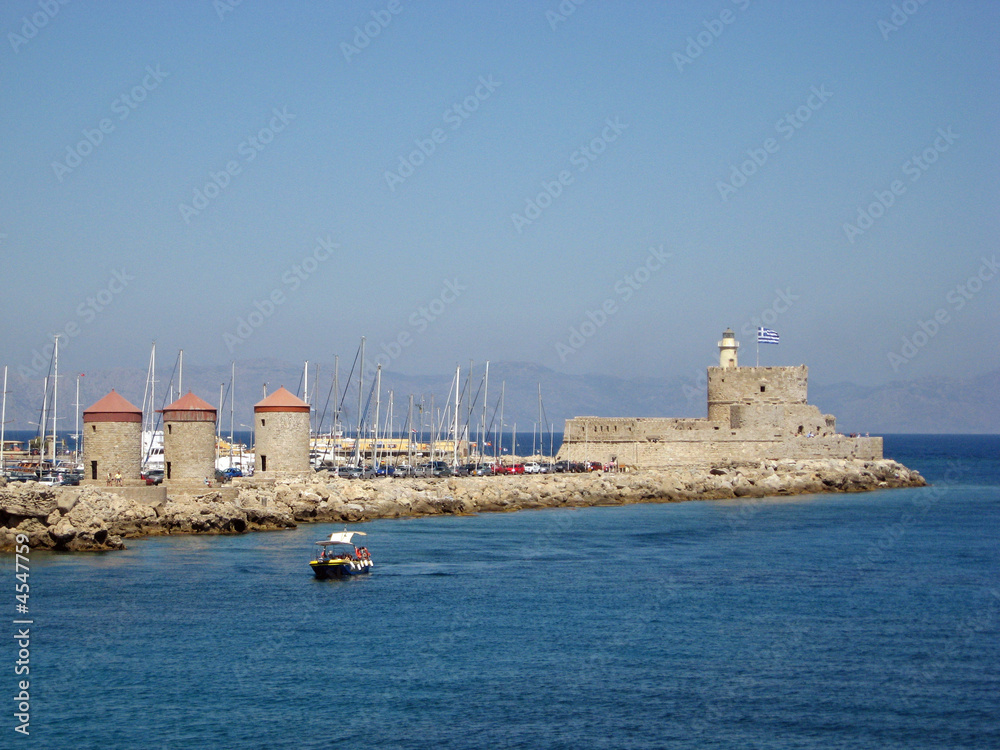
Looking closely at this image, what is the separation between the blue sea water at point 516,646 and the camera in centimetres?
1409

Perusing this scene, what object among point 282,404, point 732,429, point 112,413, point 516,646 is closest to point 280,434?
point 282,404

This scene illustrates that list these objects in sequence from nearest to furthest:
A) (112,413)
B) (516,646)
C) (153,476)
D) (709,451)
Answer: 1. (516,646)
2. (112,413)
3. (153,476)
4. (709,451)

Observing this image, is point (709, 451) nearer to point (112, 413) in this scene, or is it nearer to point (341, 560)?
point (112, 413)

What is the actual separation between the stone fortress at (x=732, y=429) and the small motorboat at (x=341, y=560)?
84.7ft

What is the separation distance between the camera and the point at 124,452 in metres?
31.2

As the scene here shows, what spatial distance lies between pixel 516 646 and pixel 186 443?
1697 centimetres

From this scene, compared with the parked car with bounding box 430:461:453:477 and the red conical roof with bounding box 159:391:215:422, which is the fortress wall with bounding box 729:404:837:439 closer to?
the parked car with bounding box 430:461:453:477

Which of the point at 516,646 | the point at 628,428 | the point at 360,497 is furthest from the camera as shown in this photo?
the point at 628,428

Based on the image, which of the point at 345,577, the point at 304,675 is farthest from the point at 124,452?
the point at 304,675

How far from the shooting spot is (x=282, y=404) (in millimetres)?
34625

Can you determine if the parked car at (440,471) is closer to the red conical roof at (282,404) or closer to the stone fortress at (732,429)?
the stone fortress at (732,429)

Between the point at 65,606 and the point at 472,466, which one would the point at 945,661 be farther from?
the point at 472,466

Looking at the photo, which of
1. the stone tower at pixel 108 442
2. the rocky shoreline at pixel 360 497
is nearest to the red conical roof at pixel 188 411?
the stone tower at pixel 108 442

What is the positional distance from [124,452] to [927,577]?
64.7 ft
